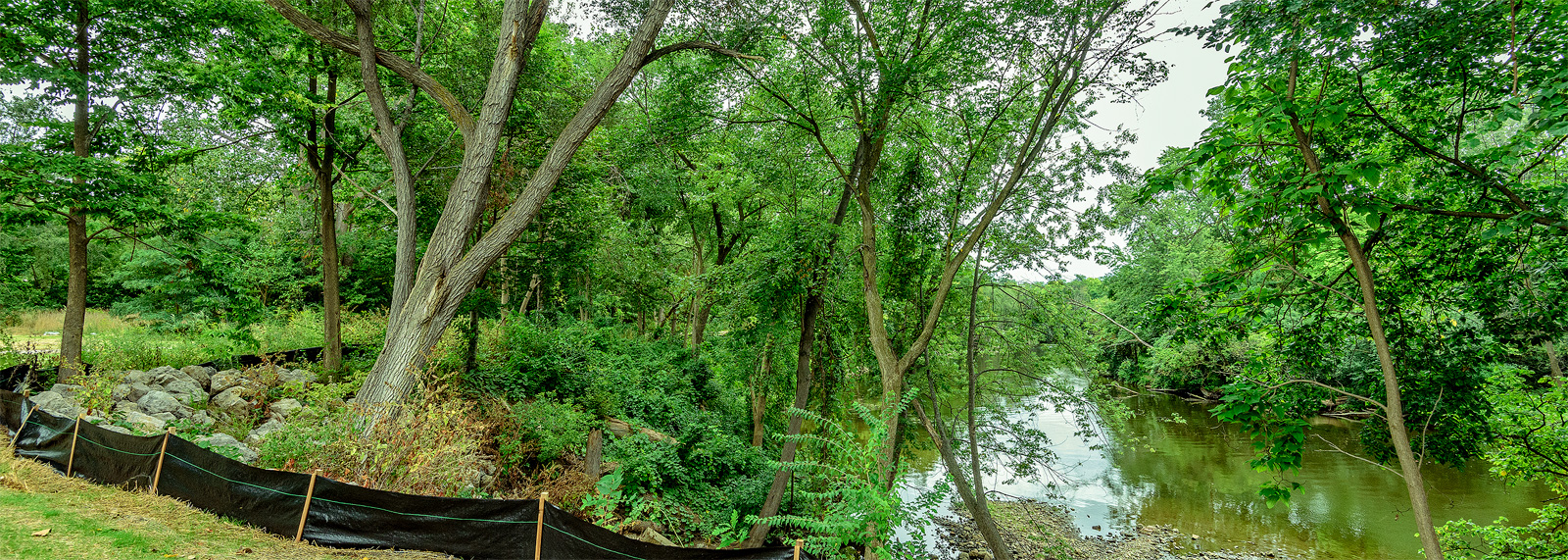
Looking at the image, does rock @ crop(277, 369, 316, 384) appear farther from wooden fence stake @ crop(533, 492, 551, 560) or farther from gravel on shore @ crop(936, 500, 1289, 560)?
gravel on shore @ crop(936, 500, 1289, 560)

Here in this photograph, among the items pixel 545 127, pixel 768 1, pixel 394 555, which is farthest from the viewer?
pixel 545 127

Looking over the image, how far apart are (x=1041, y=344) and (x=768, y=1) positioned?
25.8ft

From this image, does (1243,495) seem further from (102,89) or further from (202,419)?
(102,89)

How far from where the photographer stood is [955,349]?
1254 centimetres

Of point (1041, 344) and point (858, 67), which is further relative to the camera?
point (1041, 344)

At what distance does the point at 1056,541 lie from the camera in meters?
12.0

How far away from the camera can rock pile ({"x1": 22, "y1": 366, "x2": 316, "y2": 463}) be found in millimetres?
6711

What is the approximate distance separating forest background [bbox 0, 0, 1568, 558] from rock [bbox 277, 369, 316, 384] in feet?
1.58

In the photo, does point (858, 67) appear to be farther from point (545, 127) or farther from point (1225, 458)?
point (1225, 458)

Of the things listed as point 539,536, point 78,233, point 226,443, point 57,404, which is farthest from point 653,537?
point 78,233

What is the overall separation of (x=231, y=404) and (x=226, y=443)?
5.95ft

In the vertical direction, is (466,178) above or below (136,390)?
above

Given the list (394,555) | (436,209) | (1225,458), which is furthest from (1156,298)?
(1225,458)

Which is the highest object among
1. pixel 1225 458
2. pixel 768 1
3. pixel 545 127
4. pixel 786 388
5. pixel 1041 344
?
pixel 768 1
